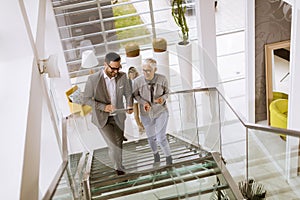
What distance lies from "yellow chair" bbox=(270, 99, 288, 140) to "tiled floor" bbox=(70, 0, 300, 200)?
0.54 metres

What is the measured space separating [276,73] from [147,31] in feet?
7.57

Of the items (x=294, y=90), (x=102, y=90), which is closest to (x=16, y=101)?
(x=102, y=90)

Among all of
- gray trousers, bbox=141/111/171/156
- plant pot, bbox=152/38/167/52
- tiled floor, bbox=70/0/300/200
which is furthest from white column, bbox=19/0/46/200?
plant pot, bbox=152/38/167/52

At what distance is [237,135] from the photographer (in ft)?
25.8

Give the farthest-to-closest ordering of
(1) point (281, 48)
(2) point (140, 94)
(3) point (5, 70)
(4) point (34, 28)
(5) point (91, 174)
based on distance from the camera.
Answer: (1) point (281, 48), (5) point (91, 174), (2) point (140, 94), (4) point (34, 28), (3) point (5, 70)

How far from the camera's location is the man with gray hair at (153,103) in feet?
15.6

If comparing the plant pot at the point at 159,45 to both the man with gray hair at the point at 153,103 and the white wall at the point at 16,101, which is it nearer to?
the man with gray hair at the point at 153,103

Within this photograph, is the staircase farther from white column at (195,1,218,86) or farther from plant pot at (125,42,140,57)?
white column at (195,1,218,86)

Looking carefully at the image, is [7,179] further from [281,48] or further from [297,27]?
[281,48]

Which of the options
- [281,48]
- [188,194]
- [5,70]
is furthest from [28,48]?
[281,48]

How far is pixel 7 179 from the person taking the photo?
2145mm

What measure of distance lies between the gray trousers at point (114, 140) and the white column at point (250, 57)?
3473 mm

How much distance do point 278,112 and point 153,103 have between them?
134 inches

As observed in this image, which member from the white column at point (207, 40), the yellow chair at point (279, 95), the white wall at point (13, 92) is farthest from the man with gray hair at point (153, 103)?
the yellow chair at point (279, 95)
